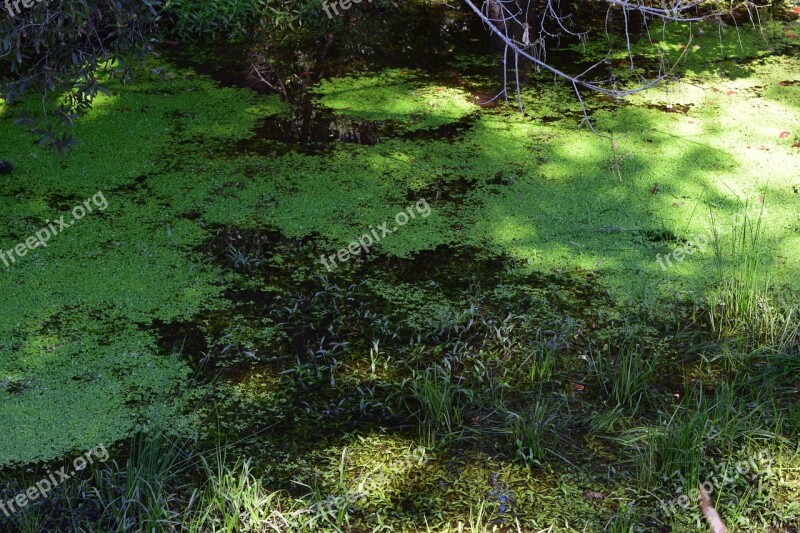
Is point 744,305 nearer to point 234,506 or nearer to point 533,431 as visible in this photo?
point 533,431

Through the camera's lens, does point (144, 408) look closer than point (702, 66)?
Yes

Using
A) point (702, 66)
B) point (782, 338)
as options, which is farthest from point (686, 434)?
point (702, 66)

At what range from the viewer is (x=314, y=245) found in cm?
353

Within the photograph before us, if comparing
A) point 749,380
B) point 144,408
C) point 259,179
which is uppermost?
point 259,179

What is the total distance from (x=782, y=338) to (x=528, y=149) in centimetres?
161

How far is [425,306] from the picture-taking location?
3.22 m

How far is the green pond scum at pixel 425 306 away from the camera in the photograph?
8.33 feet

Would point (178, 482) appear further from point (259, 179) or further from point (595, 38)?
point (595, 38)

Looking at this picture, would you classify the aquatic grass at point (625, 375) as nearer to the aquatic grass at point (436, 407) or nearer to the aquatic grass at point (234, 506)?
the aquatic grass at point (436, 407)

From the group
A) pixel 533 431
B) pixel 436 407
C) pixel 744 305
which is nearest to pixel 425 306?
pixel 436 407

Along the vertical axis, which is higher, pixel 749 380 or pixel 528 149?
pixel 528 149

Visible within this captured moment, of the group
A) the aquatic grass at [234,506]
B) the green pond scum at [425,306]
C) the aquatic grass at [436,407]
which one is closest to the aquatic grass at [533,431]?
the green pond scum at [425,306]

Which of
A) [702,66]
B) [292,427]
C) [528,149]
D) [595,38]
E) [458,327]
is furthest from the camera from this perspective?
[595,38]

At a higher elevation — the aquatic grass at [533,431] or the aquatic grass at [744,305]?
the aquatic grass at [744,305]
